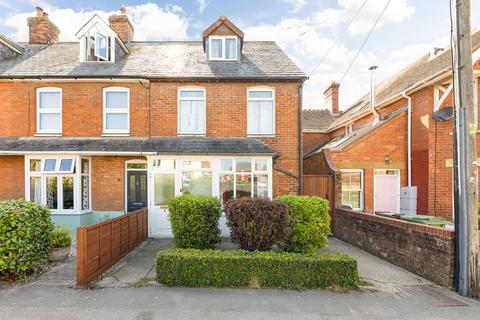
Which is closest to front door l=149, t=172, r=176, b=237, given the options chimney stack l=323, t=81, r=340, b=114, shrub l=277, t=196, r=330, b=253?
shrub l=277, t=196, r=330, b=253

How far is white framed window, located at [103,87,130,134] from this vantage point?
11211 mm

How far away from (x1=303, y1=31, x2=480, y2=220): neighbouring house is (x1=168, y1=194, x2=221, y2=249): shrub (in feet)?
19.8

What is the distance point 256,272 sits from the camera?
19.1 feet

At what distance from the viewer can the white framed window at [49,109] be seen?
11.2m

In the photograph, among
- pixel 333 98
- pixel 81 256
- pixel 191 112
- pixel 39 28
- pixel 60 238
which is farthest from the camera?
pixel 333 98

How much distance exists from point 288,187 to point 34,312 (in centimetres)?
840

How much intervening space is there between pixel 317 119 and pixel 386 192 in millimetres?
9634

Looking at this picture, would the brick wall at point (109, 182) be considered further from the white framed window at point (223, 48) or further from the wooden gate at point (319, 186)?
the wooden gate at point (319, 186)

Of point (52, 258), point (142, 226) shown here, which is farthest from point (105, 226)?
→ point (142, 226)

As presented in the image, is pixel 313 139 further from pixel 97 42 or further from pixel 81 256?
pixel 81 256

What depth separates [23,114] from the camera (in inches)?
436

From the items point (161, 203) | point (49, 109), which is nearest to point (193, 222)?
point (161, 203)

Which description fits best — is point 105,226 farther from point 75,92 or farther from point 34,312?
point 75,92

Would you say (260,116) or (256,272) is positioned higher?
(260,116)
